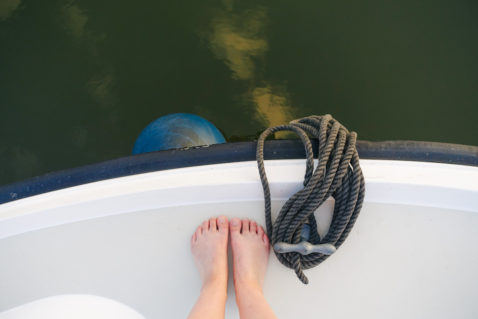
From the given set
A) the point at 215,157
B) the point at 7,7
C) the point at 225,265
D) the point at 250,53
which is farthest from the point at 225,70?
the point at 7,7

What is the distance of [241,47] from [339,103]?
23.2 inches

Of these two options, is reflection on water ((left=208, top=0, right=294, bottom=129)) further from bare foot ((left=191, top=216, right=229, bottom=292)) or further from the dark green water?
bare foot ((left=191, top=216, right=229, bottom=292))

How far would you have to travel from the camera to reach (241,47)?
1.89 metres

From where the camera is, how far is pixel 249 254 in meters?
0.98

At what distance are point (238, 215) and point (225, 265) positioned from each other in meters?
0.16

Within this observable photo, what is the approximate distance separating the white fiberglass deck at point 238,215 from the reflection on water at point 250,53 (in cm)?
93

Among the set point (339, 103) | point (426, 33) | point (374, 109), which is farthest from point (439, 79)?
point (339, 103)

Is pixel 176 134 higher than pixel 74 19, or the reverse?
pixel 74 19

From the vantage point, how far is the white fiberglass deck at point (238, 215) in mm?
889

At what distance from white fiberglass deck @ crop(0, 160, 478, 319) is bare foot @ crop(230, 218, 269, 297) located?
40mm

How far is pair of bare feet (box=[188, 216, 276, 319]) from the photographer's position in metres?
0.91

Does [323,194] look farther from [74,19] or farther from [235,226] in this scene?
[74,19]

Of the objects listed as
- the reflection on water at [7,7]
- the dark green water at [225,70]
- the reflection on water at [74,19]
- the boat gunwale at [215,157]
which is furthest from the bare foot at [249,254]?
the reflection on water at [7,7]

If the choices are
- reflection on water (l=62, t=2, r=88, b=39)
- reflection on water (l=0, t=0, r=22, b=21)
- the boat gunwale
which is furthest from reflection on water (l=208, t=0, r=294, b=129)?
reflection on water (l=0, t=0, r=22, b=21)
